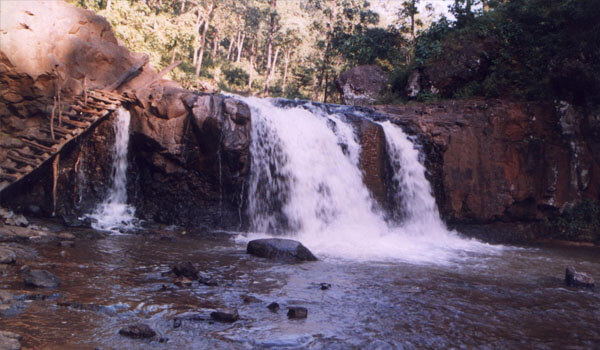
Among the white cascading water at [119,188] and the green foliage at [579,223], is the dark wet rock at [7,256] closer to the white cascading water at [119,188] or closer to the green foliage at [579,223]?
the white cascading water at [119,188]

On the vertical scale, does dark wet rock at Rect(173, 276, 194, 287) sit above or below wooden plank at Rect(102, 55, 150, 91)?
below

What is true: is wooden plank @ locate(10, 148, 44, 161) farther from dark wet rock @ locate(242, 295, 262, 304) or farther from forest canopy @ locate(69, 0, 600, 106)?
forest canopy @ locate(69, 0, 600, 106)

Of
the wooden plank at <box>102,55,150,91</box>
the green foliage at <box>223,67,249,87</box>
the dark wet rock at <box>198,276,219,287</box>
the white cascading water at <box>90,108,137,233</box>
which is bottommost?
the dark wet rock at <box>198,276,219,287</box>

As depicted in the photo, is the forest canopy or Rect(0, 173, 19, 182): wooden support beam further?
the forest canopy

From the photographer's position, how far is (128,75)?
11.9m

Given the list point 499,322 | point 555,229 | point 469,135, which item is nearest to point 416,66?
point 469,135

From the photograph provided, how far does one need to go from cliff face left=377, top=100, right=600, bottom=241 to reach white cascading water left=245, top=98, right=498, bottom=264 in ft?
2.41

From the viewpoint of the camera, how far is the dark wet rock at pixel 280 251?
779 cm

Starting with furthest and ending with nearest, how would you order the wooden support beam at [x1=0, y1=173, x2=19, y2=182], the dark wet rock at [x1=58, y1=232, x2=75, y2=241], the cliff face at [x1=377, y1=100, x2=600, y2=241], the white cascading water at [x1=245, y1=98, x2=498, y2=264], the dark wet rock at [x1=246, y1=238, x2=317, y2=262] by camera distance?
the cliff face at [x1=377, y1=100, x2=600, y2=241] < the white cascading water at [x1=245, y1=98, x2=498, y2=264] < the wooden support beam at [x1=0, y1=173, x2=19, y2=182] < the dark wet rock at [x1=58, y1=232, x2=75, y2=241] < the dark wet rock at [x1=246, y1=238, x2=317, y2=262]

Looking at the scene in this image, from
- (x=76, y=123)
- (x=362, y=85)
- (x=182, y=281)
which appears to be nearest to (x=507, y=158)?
(x=362, y=85)

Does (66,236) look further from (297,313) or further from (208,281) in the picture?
(297,313)

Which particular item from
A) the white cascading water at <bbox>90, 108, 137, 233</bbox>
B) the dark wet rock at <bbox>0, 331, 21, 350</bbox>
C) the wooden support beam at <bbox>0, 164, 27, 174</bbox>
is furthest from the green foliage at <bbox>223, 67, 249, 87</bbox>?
the dark wet rock at <bbox>0, 331, 21, 350</bbox>

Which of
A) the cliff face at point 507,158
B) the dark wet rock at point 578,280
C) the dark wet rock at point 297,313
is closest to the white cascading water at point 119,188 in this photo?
the dark wet rock at point 297,313

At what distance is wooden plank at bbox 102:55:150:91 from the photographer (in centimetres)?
1139
